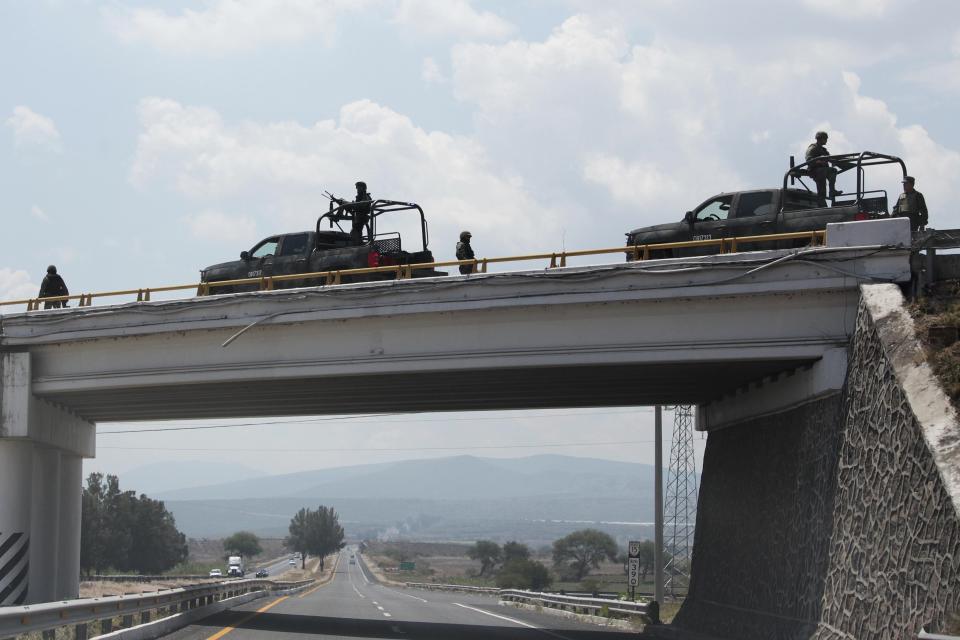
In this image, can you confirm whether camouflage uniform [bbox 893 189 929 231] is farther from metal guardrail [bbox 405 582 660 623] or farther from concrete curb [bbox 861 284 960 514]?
metal guardrail [bbox 405 582 660 623]

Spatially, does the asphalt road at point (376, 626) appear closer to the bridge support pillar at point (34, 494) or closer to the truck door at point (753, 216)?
the bridge support pillar at point (34, 494)

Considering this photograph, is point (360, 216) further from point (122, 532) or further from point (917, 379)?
point (122, 532)

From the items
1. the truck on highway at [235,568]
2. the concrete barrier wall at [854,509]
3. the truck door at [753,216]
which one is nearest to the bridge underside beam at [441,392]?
the concrete barrier wall at [854,509]

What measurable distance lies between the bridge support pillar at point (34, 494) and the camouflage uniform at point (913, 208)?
812 inches

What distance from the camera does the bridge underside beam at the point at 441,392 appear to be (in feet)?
80.3

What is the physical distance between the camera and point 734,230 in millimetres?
24250

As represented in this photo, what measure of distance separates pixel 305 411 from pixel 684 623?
12.5 m

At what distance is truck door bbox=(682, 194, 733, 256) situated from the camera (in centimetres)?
2453

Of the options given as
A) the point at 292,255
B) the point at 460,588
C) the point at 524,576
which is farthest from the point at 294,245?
the point at 524,576

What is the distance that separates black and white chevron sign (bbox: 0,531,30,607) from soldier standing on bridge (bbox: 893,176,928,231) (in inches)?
865

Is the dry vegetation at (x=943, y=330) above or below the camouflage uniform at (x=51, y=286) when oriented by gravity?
Result: below

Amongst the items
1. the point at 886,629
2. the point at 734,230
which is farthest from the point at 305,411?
the point at 886,629

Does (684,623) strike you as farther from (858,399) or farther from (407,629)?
(858,399)

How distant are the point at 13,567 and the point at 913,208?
22588mm
